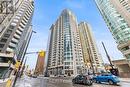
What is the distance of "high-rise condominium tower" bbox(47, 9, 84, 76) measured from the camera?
11656 cm

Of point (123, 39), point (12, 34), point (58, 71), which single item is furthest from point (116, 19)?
point (58, 71)

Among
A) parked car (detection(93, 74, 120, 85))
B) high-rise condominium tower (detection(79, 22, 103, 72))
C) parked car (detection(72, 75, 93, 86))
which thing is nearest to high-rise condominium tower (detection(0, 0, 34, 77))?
parked car (detection(72, 75, 93, 86))

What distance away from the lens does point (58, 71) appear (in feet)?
396

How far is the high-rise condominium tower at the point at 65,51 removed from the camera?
382 ft

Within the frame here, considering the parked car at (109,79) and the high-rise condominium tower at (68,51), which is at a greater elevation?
the high-rise condominium tower at (68,51)

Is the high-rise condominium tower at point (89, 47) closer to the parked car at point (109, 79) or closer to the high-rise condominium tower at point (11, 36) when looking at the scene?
the high-rise condominium tower at point (11, 36)

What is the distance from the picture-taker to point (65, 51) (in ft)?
414

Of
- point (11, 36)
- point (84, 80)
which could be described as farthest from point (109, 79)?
point (11, 36)

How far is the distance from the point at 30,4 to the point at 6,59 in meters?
60.1

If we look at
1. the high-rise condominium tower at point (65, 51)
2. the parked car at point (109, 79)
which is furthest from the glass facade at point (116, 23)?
the high-rise condominium tower at point (65, 51)

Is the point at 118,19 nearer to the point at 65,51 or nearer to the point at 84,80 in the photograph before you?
the point at 84,80

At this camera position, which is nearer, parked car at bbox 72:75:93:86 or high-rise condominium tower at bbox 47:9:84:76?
parked car at bbox 72:75:93:86

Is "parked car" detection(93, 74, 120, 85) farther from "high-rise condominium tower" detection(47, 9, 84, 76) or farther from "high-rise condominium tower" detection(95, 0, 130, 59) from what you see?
"high-rise condominium tower" detection(47, 9, 84, 76)

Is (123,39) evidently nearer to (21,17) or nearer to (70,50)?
(21,17)
